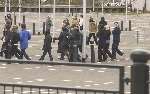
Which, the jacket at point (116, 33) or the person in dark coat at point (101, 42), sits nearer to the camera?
the person in dark coat at point (101, 42)

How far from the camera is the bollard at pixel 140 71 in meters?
5.67

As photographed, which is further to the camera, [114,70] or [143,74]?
[114,70]

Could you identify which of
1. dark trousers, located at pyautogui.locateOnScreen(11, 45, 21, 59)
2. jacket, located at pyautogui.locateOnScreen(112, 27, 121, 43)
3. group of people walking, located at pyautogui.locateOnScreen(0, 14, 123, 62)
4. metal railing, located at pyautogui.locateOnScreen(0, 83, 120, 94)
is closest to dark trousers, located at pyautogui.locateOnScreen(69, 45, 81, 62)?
group of people walking, located at pyautogui.locateOnScreen(0, 14, 123, 62)

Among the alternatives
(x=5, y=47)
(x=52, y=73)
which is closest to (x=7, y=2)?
(x=5, y=47)

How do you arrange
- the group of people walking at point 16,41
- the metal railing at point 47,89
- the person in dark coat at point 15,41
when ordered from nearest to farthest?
the metal railing at point 47,89 → the person in dark coat at point 15,41 → the group of people walking at point 16,41

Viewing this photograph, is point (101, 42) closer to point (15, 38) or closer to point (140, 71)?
point (15, 38)

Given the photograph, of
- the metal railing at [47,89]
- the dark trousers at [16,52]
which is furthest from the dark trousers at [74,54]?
the metal railing at [47,89]

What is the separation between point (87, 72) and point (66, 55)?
19547 millimetres

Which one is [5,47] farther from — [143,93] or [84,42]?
[143,93]

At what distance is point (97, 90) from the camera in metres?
6.92

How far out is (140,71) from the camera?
18.8ft

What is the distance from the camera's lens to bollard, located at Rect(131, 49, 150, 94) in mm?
5672

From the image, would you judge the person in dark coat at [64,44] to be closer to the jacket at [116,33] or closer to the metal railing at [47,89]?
the jacket at [116,33]

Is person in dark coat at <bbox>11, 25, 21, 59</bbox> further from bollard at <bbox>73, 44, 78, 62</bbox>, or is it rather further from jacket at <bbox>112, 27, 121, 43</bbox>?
jacket at <bbox>112, 27, 121, 43</bbox>
